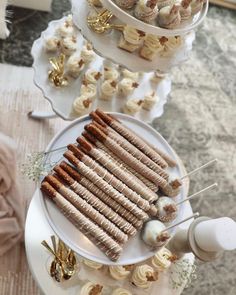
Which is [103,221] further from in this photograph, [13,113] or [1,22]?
[1,22]

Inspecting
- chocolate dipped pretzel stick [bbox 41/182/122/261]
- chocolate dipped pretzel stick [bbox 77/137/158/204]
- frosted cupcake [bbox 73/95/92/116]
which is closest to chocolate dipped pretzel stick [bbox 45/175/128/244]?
chocolate dipped pretzel stick [bbox 41/182/122/261]

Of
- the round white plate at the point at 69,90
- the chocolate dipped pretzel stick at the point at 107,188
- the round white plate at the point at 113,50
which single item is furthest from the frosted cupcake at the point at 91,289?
the round white plate at the point at 113,50

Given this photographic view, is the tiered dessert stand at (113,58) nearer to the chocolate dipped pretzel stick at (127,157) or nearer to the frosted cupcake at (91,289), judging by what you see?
the chocolate dipped pretzel stick at (127,157)

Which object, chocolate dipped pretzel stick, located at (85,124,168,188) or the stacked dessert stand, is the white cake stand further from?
chocolate dipped pretzel stick, located at (85,124,168,188)

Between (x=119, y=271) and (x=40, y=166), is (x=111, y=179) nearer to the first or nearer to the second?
(x=40, y=166)

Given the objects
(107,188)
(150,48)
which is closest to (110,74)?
(150,48)

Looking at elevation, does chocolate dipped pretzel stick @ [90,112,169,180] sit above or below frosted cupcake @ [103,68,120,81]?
above

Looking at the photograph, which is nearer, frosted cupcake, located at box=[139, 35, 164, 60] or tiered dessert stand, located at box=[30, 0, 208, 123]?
tiered dessert stand, located at box=[30, 0, 208, 123]
